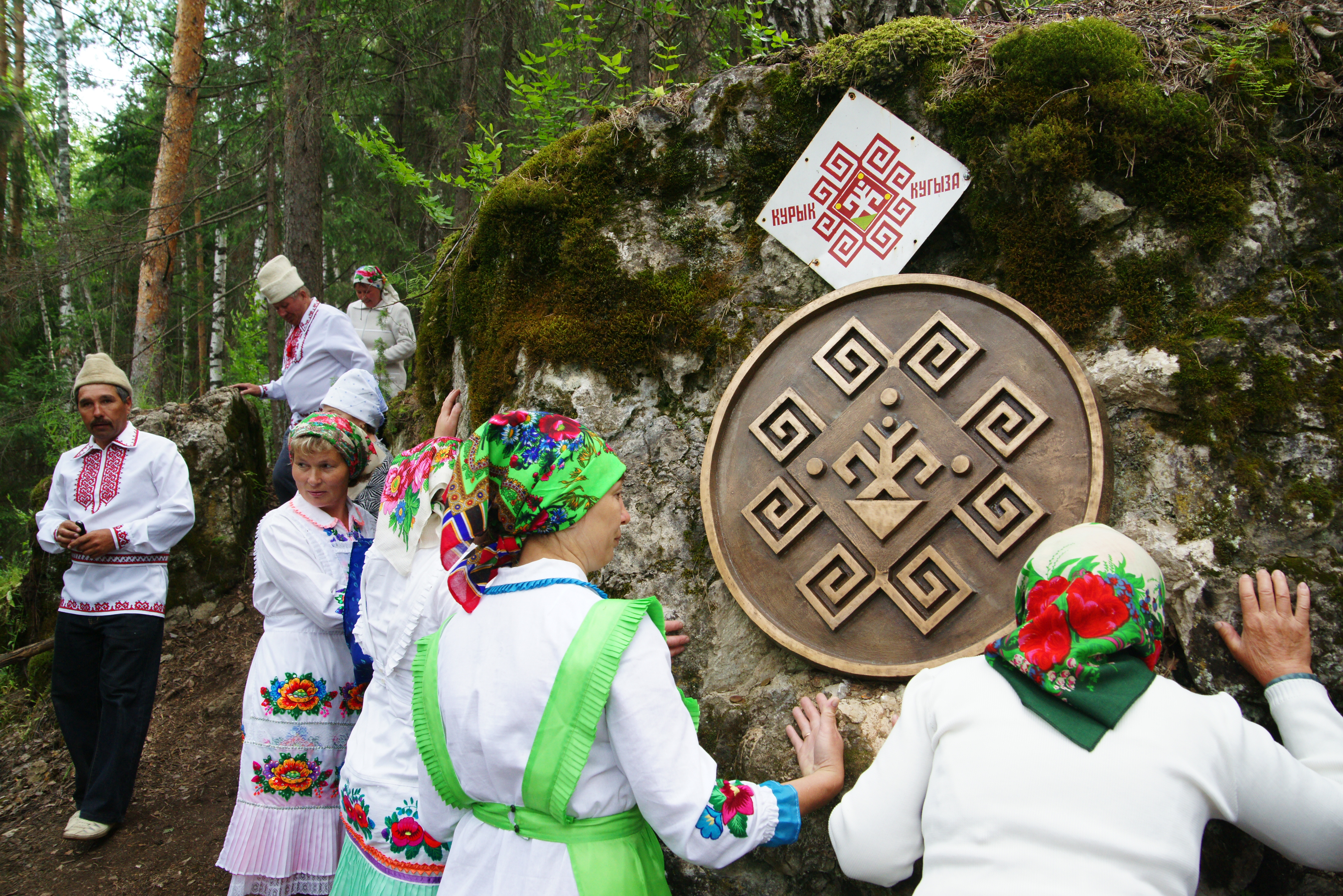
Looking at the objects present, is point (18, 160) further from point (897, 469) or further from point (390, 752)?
point (897, 469)

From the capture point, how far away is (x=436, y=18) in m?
8.12

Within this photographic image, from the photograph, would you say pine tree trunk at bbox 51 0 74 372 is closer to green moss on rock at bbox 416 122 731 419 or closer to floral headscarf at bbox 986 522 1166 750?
green moss on rock at bbox 416 122 731 419

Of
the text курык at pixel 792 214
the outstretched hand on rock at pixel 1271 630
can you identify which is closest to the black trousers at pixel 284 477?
the text курык at pixel 792 214

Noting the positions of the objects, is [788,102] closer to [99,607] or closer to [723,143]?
[723,143]

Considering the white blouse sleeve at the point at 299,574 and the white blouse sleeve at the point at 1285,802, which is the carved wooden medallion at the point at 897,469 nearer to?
the white blouse sleeve at the point at 1285,802

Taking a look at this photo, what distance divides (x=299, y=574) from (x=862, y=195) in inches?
87.7

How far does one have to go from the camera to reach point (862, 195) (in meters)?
2.81

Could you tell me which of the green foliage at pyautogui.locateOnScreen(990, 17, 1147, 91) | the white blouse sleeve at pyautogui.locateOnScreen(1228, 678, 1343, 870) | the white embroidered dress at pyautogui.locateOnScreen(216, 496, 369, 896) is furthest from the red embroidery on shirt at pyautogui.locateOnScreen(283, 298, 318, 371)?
the white blouse sleeve at pyautogui.locateOnScreen(1228, 678, 1343, 870)

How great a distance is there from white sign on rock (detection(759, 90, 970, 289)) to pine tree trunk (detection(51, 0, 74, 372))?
12.8m

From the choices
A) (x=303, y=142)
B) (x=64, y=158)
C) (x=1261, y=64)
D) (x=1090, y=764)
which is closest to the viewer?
(x=1090, y=764)

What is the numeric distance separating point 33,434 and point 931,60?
13.2 meters

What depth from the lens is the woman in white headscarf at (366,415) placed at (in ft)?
10.7

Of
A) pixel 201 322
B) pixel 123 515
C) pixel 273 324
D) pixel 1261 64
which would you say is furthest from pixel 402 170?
pixel 201 322

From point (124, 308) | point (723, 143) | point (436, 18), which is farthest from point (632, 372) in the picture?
point (124, 308)
